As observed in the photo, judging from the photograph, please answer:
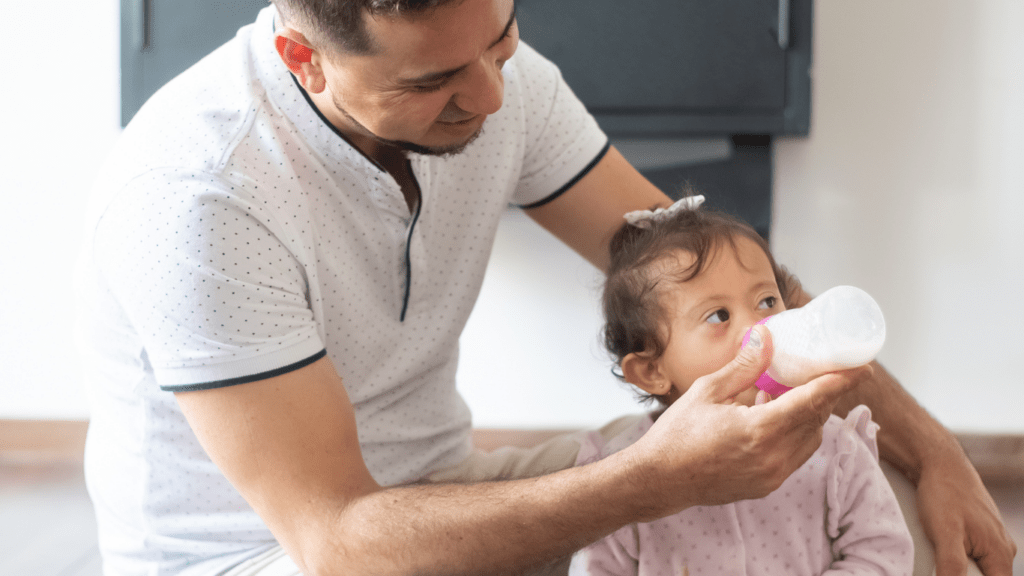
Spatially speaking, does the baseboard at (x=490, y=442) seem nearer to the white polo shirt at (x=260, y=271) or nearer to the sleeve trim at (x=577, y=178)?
the white polo shirt at (x=260, y=271)

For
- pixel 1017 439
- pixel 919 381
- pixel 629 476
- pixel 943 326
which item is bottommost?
pixel 1017 439

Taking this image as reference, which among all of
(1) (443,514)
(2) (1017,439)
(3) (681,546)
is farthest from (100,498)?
(2) (1017,439)

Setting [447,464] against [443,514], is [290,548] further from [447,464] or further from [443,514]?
[447,464]

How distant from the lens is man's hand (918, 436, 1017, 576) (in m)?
0.97

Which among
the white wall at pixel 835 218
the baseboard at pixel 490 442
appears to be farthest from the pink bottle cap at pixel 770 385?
the baseboard at pixel 490 442

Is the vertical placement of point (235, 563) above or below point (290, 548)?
below

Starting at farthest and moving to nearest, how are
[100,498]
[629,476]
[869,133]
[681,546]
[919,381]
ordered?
[919,381], [869,133], [100,498], [681,546], [629,476]

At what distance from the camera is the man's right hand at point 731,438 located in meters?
0.70

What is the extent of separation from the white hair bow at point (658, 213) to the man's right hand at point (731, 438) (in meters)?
0.34

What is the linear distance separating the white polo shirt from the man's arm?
5 centimetres

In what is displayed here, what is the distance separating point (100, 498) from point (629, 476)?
0.78 m

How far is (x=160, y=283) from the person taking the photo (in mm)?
843

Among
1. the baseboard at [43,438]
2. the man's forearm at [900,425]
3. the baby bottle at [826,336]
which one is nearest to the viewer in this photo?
the baby bottle at [826,336]

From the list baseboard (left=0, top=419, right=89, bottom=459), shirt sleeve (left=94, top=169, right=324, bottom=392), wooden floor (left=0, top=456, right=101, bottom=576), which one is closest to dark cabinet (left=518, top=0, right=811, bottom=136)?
shirt sleeve (left=94, top=169, right=324, bottom=392)
